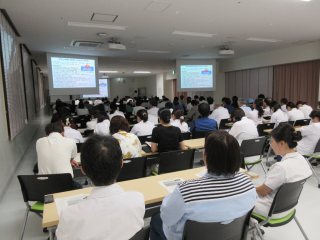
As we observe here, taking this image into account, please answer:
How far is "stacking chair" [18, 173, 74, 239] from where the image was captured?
215 centimetres

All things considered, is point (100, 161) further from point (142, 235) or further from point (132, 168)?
point (132, 168)

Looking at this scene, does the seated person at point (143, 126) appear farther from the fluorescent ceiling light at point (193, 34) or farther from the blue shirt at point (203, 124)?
the fluorescent ceiling light at point (193, 34)

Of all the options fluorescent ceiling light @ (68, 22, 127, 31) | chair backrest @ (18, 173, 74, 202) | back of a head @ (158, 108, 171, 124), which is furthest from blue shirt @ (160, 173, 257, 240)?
fluorescent ceiling light @ (68, 22, 127, 31)

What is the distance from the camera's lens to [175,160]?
2.98 metres

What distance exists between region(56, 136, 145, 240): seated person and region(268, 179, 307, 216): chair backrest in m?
1.09

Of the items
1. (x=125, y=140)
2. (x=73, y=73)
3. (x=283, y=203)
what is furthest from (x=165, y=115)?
(x=73, y=73)

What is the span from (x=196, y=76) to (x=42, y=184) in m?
9.44

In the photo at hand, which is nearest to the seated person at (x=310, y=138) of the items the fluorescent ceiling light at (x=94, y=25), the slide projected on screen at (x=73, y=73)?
the fluorescent ceiling light at (x=94, y=25)

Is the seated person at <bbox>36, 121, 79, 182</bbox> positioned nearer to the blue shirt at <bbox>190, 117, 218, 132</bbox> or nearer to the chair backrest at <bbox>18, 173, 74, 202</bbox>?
the chair backrest at <bbox>18, 173, 74, 202</bbox>

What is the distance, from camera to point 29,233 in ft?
8.93

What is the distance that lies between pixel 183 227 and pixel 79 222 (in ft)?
1.80

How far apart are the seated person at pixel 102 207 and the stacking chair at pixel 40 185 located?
42.6 inches

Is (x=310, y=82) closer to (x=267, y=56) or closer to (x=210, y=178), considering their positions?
(x=267, y=56)

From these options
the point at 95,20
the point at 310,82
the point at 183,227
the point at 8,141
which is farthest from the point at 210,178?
the point at 310,82
